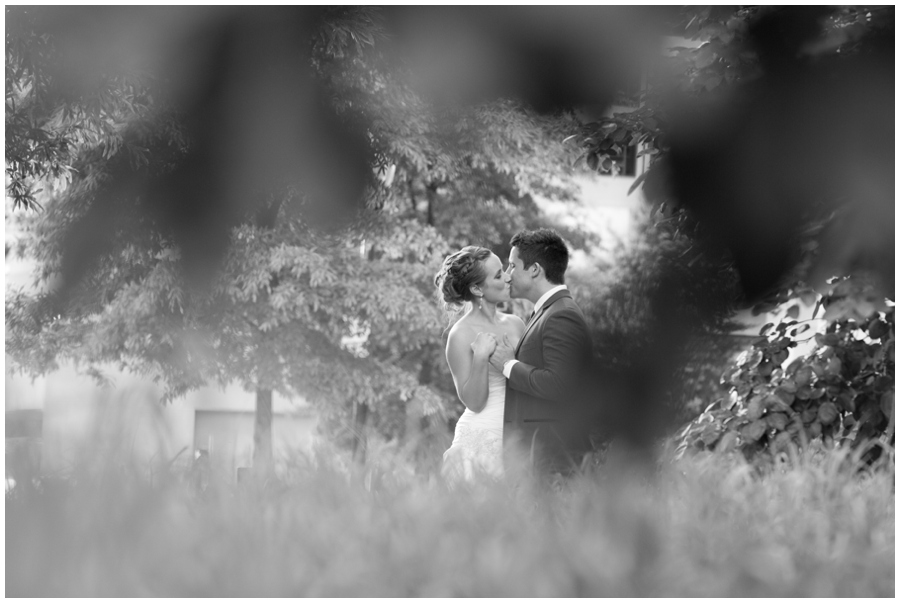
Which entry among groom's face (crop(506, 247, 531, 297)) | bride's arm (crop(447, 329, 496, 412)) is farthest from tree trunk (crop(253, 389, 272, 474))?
groom's face (crop(506, 247, 531, 297))

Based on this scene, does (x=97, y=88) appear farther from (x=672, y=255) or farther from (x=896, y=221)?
(x=896, y=221)

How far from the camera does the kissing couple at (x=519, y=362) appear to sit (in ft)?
2.01

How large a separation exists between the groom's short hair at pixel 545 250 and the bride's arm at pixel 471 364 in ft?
0.58

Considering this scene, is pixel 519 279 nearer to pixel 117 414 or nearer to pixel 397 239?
pixel 397 239

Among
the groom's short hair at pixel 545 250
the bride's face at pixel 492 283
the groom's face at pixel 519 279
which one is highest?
the bride's face at pixel 492 283

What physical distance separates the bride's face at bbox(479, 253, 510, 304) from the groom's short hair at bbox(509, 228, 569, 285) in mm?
746

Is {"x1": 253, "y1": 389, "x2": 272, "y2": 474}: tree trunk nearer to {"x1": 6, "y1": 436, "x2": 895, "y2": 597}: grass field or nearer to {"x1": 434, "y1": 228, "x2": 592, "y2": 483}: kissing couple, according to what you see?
{"x1": 6, "y1": 436, "x2": 895, "y2": 597}: grass field

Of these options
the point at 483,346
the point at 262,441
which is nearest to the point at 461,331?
the point at 483,346

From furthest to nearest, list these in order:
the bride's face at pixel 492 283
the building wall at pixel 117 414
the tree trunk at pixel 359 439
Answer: the bride's face at pixel 492 283 → the tree trunk at pixel 359 439 → the building wall at pixel 117 414

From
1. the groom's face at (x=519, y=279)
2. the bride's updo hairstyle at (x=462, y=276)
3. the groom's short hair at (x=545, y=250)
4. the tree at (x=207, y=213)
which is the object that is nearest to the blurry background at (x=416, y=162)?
the tree at (x=207, y=213)

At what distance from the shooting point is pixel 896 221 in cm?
62

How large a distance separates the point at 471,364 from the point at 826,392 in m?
1.02

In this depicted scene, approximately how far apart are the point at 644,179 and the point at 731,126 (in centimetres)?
7

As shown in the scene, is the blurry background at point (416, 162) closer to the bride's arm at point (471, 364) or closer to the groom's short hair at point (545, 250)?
the bride's arm at point (471, 364)
